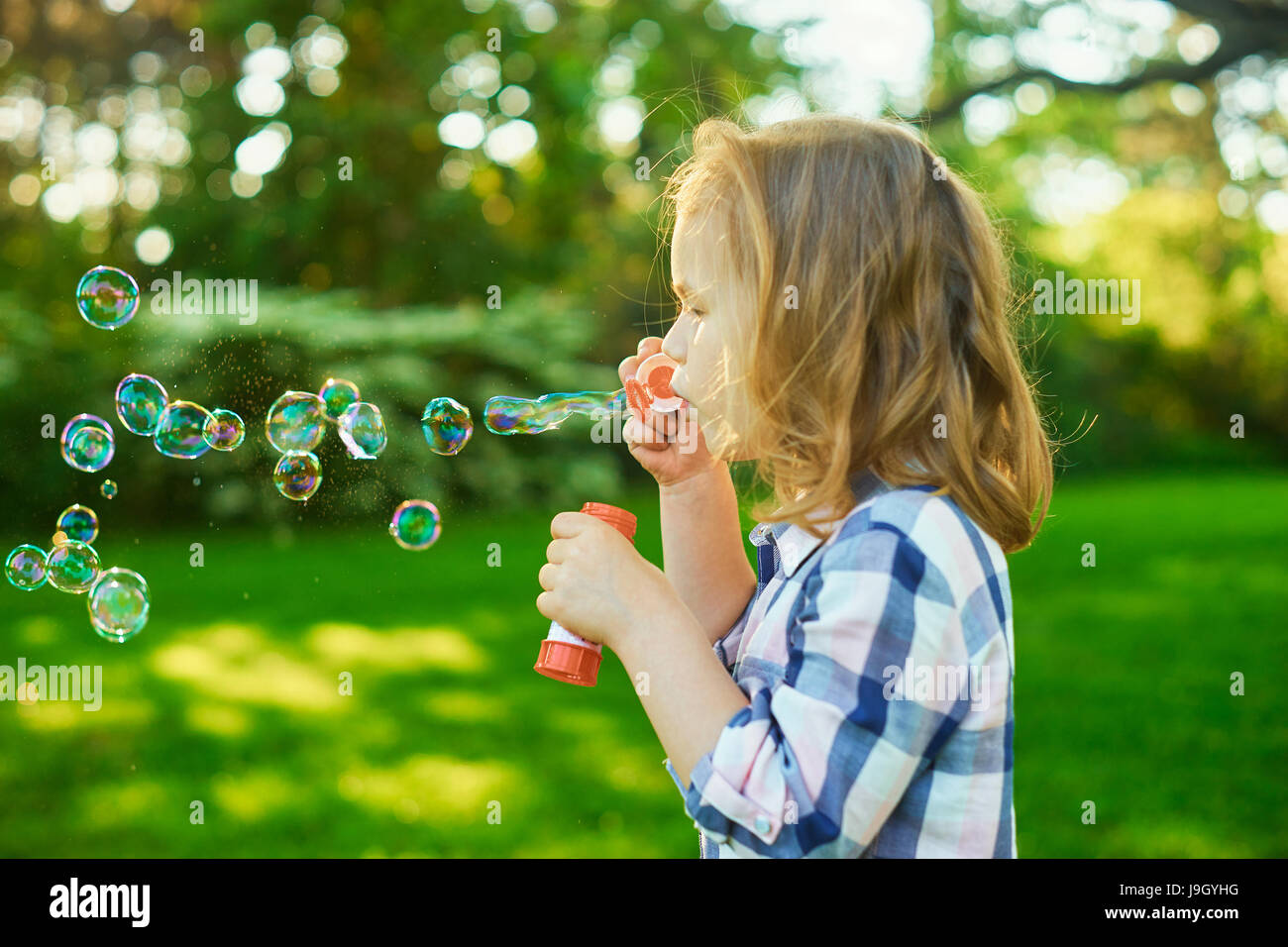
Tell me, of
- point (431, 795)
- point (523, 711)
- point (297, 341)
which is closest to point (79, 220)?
point (297, 341)

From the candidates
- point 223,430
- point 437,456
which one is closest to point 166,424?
point 223,430

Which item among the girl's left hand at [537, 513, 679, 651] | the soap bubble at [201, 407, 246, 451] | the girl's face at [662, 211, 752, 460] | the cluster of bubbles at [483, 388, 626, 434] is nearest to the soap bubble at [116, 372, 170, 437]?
the soap bubble at [201, 407, 246, 451]

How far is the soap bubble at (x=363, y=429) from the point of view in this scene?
2.24 metres

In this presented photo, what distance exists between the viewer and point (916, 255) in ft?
4.31

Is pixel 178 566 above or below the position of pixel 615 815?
above

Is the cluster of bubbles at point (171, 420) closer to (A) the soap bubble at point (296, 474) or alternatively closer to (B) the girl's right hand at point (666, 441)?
(A) the soap bubble at point (296, 474)

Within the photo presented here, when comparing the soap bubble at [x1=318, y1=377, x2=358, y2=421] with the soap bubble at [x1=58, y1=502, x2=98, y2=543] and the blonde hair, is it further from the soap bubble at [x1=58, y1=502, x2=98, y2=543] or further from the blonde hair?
the blonde hair

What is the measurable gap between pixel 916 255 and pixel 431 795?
260cm

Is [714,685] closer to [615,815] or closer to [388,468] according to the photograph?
[615,815]

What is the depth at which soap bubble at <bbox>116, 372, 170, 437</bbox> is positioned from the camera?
2363mm

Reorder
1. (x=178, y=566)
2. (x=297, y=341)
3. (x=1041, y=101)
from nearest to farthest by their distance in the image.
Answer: (x=178, y=566)
(x=297, y=341)
(x=1041, y=101)

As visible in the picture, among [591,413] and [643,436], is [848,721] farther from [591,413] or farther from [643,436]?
[591,413]

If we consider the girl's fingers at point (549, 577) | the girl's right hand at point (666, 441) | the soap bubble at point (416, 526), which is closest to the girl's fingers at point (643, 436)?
the girl's right hand at point (666, 441)

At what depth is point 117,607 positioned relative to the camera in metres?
2.43
